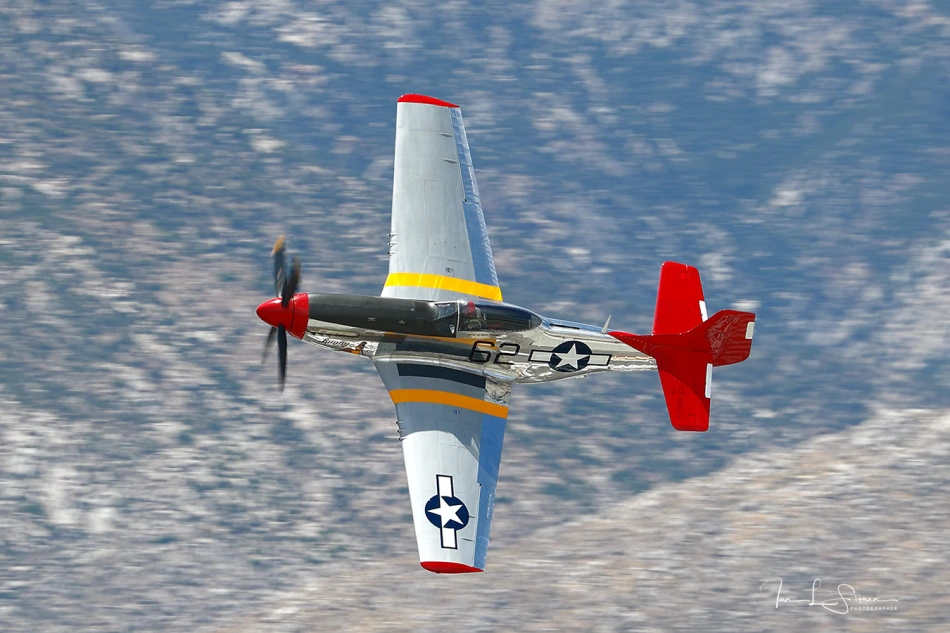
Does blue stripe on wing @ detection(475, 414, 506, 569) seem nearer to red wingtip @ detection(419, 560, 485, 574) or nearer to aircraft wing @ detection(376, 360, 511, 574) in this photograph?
aircraft wing @ detection(376, 360, 511, 574)

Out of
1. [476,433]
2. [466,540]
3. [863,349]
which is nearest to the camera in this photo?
[466,540]

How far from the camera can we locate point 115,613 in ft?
210

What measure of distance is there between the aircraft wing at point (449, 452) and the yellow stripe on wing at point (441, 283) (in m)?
2.17

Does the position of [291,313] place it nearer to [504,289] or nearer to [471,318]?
[471,318]

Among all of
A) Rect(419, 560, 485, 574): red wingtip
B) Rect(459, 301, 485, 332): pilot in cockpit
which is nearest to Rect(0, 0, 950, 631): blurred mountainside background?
Rect(459, 301, 485, 332): pilot in cockpit

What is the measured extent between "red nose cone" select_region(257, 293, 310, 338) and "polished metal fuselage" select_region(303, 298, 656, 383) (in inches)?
8.9

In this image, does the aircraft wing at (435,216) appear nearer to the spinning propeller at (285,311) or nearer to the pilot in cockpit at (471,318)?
the pilot in cockpit at (471,318)

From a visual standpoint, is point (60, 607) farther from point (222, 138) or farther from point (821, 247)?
point (821, 247)

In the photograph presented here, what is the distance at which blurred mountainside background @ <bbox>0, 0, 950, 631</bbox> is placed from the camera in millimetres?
64688

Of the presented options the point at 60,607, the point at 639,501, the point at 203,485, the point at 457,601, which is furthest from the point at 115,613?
the point at 639,501

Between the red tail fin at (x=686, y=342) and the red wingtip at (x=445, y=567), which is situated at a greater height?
the red tail fin at (x=686, y=342)

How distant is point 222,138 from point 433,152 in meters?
64.1

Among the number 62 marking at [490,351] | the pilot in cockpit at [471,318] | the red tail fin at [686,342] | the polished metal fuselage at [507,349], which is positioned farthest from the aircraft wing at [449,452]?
the red tail fin at [686,342]

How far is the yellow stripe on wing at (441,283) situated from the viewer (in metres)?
32.8
